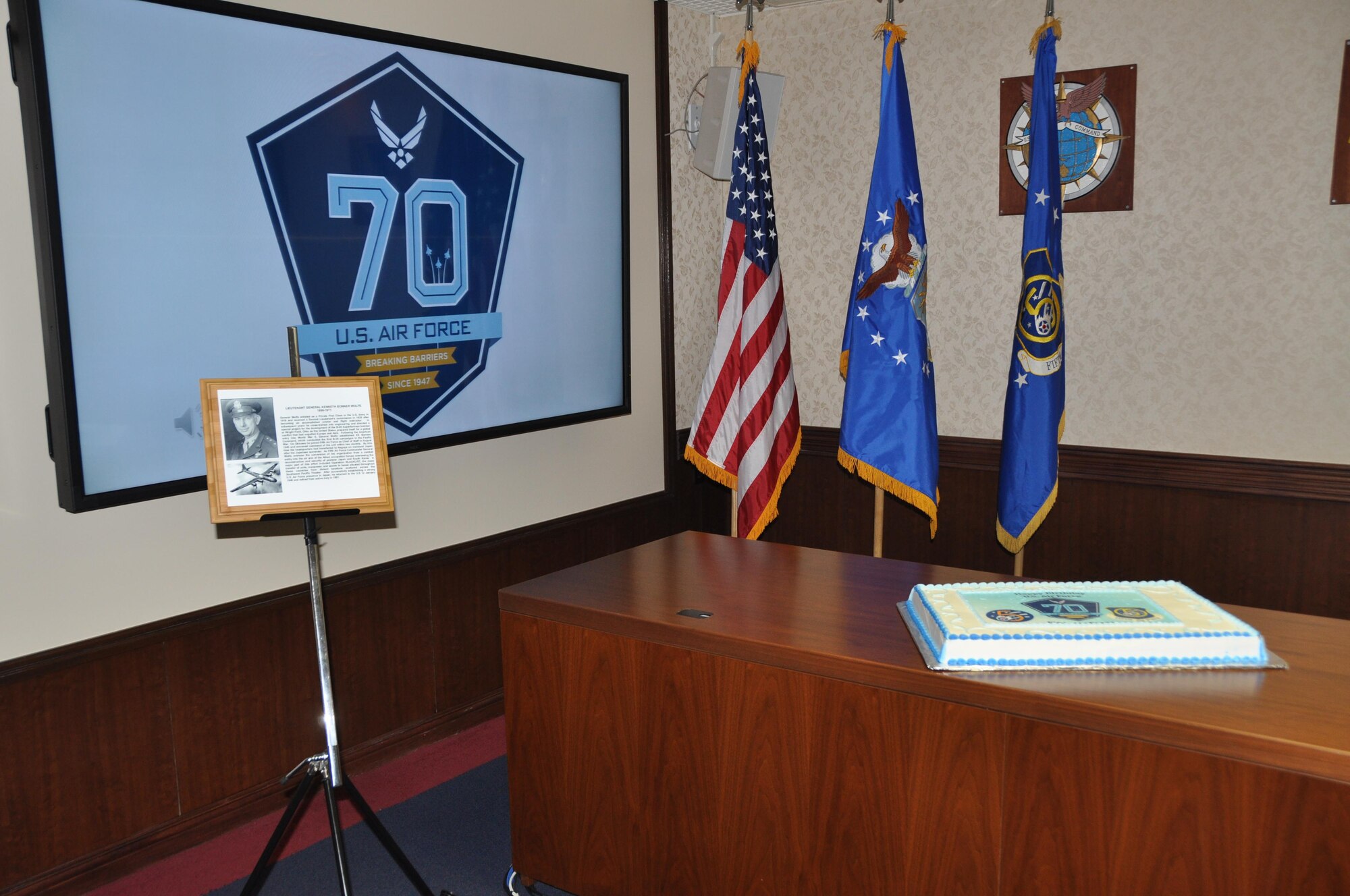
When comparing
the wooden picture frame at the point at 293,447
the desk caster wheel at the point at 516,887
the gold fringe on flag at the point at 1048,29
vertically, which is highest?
the gold fringe on flag at the point at 1048,29

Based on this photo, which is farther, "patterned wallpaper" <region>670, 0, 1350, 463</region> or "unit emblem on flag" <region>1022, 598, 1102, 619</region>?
"patterned wallpaper" <region>670, 0, 1350, 463</region>

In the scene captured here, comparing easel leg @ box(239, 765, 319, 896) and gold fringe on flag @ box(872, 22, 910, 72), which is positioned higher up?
gold fringe on flag @ box(872, 22, 910, 72)

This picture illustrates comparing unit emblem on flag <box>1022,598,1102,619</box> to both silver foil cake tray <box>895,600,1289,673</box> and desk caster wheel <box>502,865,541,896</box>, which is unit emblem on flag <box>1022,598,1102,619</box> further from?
desk caster wheel <box>502,865,541,896</box>

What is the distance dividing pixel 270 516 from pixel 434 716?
1355 mm

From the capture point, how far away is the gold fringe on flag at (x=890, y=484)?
3.18 meters

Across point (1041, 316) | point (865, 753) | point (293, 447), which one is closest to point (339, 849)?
point (293, 447)

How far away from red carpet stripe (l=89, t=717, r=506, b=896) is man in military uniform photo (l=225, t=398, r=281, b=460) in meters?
1.07

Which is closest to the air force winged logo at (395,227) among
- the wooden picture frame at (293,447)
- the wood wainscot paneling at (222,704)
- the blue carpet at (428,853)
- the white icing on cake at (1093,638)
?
the wood wainscot paneling at (222,704)

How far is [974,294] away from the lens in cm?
357

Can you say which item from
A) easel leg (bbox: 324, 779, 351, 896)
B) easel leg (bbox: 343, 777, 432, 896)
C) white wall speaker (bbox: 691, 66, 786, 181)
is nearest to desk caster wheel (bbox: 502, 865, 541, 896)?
easel leg (bbox: 343, 777, 432, 896)

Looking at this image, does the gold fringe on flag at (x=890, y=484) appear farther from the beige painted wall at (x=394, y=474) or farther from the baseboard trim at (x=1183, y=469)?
the beige painted wall at (x=394, y=474)

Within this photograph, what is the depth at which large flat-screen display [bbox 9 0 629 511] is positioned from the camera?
2.10m

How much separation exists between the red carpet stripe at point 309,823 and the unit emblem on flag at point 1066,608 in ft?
5.81

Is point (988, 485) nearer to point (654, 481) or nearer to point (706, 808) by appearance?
point (654, 481)
